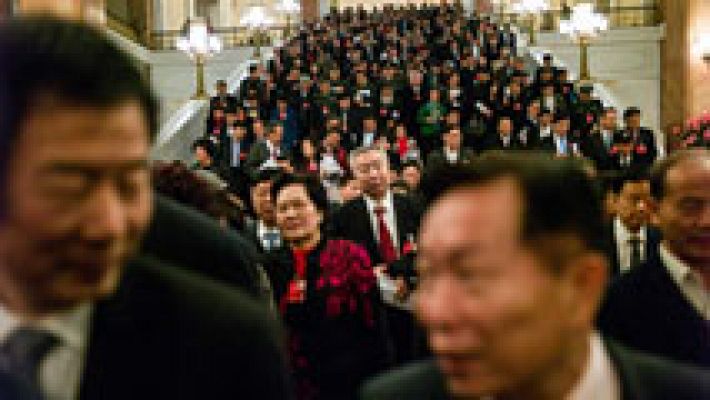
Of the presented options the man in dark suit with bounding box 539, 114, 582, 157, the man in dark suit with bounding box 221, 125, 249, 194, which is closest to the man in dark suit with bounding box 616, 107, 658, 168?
the man in dark suit with bounding box 539, 114, 582, 157

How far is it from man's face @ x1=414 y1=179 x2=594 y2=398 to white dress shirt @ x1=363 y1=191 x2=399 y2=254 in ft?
11.7

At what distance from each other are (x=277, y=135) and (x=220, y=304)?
1065 centimetres

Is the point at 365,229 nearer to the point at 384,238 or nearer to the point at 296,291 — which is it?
the point at 384,238

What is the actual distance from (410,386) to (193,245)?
467 mm

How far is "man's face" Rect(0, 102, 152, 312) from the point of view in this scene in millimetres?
1003

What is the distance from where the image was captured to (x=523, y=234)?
132 cm

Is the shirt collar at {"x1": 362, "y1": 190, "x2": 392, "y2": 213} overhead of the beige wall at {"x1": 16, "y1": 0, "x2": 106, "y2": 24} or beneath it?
beneath

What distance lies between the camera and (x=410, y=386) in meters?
1.51

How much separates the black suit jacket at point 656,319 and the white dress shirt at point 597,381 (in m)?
0.97

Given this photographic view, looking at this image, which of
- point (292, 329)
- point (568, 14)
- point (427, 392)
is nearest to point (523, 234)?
point (427, 392)

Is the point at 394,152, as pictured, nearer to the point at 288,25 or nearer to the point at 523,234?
the point at 523,234

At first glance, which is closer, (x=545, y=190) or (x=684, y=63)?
(x=545, y=190)

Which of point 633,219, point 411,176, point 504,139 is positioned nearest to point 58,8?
point 633,219

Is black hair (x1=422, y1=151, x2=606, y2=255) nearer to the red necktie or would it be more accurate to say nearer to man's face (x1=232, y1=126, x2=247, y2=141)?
the red necktie
